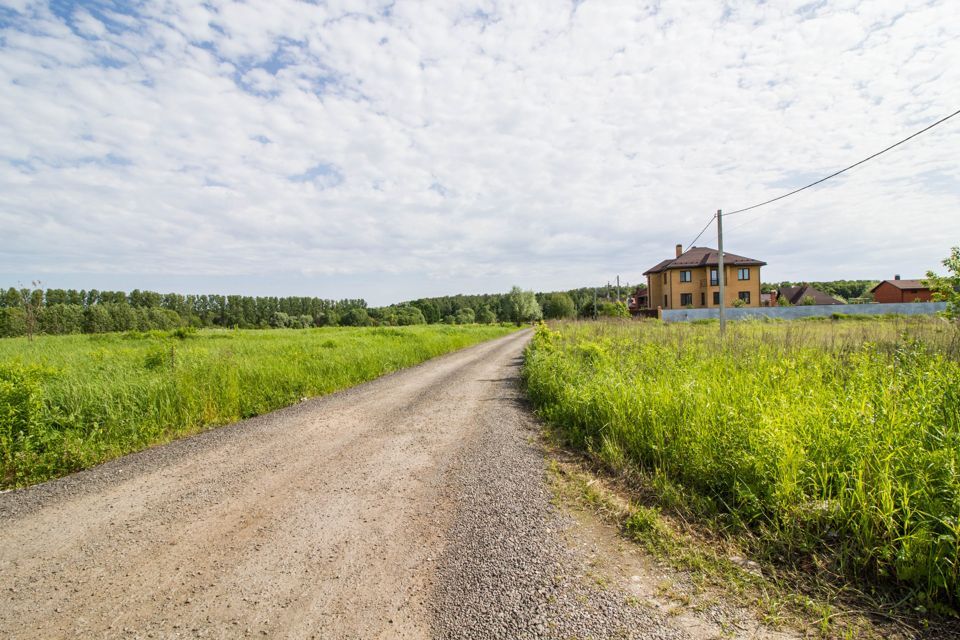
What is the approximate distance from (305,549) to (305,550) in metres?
0.01

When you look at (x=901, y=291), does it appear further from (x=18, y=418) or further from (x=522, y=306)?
(x=18, y=418)

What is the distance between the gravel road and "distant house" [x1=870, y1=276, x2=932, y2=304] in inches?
2574

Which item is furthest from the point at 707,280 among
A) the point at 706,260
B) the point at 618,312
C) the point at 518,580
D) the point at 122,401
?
the point at 122,401

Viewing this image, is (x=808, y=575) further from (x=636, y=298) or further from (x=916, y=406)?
(x=636, y=298)

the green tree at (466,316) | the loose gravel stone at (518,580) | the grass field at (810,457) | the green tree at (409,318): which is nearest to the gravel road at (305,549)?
the loose gravel stone at (518,580)

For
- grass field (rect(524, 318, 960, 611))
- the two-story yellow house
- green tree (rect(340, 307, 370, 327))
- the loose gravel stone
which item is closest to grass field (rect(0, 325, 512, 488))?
the loose gravel stone

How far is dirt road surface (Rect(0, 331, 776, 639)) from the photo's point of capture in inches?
88.4

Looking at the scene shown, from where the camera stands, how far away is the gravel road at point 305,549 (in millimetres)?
2244

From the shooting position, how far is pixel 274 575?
266cm

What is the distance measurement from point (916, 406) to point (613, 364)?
446 cm

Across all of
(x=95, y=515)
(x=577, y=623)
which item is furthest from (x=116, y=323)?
(x=577, y=623)

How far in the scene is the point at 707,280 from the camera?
41.2 meters

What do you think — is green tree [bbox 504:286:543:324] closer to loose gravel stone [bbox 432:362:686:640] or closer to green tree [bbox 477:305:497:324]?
green tree [bbox 477:305:497:324]

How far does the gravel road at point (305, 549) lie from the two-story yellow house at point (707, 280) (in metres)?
43.3
